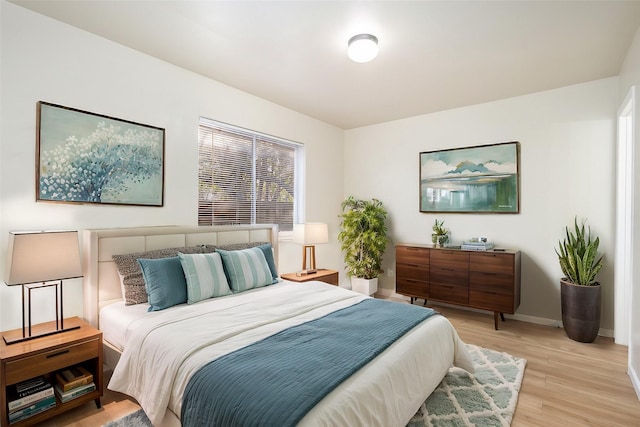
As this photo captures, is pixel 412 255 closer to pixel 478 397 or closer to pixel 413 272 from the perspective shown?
pixel 413 272

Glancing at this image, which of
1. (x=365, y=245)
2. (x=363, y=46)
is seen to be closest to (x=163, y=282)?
(x=363, y=46)

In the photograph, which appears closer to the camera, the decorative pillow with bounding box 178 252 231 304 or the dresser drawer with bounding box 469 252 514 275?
the decorative pillow with bounding box 178 252 231 304

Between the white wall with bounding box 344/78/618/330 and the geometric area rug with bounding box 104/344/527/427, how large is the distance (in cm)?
145

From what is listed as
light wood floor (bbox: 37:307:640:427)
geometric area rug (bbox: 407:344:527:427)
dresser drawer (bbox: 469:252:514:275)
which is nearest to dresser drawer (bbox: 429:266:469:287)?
dresser drawer (bbox: 469:252:514:275)

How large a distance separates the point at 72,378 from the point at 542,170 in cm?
471

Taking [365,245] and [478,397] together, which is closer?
[478,397]

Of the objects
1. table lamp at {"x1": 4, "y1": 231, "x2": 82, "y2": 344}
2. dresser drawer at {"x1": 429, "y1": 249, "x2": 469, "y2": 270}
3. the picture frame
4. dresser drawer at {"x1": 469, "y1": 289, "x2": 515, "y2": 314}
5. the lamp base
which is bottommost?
dresser drawer at {"x1": 469, "y1": 289, "x2": 515, "y2": 314}

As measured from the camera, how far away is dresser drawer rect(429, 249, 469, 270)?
3.77 meters

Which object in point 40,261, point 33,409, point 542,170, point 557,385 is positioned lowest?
point 557,385

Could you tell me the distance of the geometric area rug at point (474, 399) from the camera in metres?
2.00

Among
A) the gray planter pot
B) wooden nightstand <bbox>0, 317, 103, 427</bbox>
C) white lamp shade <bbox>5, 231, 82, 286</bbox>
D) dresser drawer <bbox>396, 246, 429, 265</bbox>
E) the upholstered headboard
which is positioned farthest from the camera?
dresser drawer <bbox>396, 246, 429, 265</bbox>

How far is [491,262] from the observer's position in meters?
3.59

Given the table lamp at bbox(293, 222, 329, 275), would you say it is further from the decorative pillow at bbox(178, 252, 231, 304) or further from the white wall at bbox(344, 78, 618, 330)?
the white wall at bbox(344, 78, 618, 330)

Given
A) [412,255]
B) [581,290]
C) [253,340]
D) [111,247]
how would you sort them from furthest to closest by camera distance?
[412,255]
[581,290]
[111,247]
[253,340]
